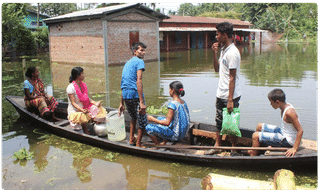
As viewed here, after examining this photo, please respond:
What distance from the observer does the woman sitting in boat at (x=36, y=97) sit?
21.2 ft

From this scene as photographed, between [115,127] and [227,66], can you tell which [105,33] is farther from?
[227,66]

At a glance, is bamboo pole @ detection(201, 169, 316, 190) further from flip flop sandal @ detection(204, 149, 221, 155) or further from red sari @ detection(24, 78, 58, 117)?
red sari @ detection(24, 78, 58, 117)

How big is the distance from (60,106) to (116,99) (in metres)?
2.37

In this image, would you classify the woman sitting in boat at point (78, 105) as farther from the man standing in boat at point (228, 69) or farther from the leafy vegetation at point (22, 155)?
the man standing in boat at point (228, 69)

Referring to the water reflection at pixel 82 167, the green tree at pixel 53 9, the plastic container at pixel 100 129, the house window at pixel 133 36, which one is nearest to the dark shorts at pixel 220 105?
the water reflection at pixel 82 167

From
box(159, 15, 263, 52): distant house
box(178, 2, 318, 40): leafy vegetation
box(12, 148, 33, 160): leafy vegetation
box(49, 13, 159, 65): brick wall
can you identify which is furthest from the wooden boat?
box(159, 15, 263, 52): distant house

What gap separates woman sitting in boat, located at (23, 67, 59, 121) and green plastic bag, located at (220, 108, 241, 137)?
13.2ft

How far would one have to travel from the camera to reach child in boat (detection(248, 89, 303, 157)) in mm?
3873

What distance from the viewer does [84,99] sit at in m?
5.72

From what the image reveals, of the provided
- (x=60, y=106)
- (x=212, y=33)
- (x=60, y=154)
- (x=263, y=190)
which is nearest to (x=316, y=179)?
(x=263, y=190)

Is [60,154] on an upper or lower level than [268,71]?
lower

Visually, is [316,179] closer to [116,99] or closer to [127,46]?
[116,99]

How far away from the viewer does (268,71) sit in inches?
567

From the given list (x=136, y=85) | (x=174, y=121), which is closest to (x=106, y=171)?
(x=174, y=121)
